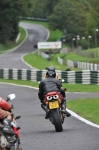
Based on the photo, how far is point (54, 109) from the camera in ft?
44.7

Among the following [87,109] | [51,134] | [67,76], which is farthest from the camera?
[67,76]

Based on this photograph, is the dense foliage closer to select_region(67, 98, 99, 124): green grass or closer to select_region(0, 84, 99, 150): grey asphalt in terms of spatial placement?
select_region(67, 98, 99, 124): green grass

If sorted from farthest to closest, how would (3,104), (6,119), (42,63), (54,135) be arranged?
(42,63) → (54,135) → (3,104) → (6,119)

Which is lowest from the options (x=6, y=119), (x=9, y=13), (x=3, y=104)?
(x=6, y=119)

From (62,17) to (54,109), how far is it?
3948 inches

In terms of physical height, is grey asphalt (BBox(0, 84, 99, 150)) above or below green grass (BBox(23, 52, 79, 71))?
above

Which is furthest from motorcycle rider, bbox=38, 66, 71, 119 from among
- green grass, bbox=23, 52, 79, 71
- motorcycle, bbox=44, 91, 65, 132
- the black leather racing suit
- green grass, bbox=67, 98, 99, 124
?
green grass, bbox=23, 52, 79, 71

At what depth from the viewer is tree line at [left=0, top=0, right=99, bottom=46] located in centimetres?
9919

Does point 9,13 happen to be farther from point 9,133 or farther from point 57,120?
point 9,133

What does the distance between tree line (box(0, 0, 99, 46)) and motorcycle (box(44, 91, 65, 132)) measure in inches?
3348

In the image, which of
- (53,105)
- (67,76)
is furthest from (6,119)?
(67,76)

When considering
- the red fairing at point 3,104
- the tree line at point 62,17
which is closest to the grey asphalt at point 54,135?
the red fairing at point 3,104

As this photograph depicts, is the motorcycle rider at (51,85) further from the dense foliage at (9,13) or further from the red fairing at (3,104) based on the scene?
the dense foliage at (9,13)

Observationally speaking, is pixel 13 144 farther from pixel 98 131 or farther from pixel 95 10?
pixel 95 10
